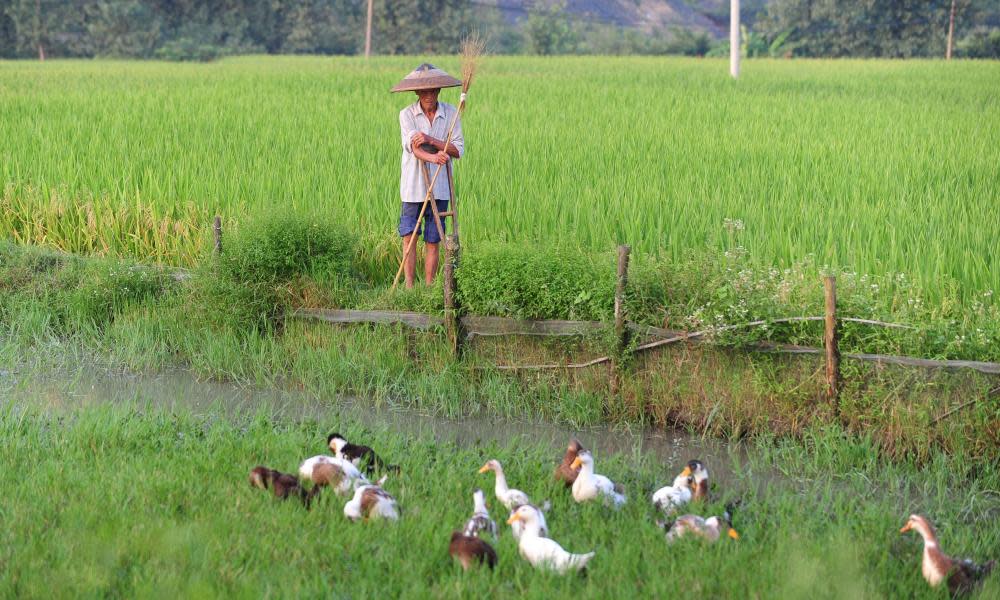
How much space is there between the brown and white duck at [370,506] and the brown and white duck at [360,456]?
1.75ft

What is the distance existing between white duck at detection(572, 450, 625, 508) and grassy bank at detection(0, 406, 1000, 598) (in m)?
0.06

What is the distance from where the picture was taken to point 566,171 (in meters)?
9.84

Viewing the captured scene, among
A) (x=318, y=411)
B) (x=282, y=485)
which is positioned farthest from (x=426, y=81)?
(x=282, y=485)

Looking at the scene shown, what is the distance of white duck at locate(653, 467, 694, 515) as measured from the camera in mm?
4254

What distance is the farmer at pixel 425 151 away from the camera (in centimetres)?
654

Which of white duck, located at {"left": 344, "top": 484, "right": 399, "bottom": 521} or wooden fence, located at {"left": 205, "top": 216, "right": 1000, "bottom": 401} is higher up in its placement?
wooden fence, located at {"left": 205, "top": 216, "right": 1000, "bottom": 401}

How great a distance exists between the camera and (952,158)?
1038cm

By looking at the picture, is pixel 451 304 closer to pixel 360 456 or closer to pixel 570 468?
pixel 360 456

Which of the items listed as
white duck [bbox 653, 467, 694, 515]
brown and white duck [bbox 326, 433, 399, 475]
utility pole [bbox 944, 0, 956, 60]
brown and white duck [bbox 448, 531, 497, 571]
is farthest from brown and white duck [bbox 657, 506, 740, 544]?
utility pole [bbox 944, 0, 956, 60]

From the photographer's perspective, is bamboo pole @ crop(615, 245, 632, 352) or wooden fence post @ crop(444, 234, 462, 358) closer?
bamboo pole @ crop(615, 245, 632, 352)

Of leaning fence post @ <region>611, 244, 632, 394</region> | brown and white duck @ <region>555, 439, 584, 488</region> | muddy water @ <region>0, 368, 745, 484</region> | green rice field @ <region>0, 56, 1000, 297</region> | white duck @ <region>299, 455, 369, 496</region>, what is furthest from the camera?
green rice field @ <region>0, 56, 1000, 297</region>

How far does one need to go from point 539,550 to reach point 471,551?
8.5 inches

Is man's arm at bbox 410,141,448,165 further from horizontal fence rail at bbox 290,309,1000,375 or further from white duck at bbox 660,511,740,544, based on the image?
white duck at bbox 660,511,740,544

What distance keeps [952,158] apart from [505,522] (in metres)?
7.71
